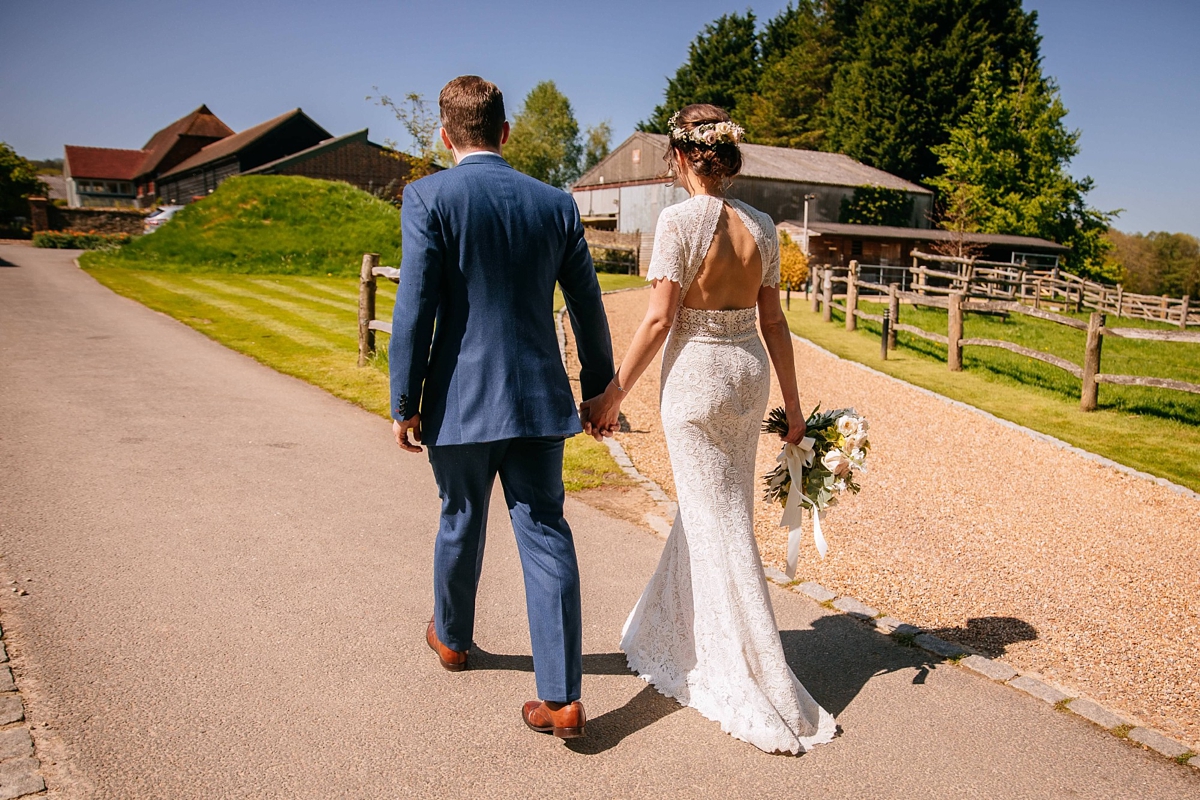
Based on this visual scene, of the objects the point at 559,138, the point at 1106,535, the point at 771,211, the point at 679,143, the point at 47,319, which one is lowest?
the point at 1106,535

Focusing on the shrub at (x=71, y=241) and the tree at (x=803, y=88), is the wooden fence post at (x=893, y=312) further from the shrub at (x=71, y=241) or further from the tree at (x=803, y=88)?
the tree at (x=803, y=88)

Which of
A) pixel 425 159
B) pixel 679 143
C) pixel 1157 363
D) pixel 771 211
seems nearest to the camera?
pixel 679 143

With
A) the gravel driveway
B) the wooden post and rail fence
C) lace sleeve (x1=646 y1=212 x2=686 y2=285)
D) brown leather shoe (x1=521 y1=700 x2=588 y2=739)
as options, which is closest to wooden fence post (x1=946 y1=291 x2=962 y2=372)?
the wooden post and rail fence

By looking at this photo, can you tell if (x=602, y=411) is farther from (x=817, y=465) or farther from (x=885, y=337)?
(x=885, y=337)

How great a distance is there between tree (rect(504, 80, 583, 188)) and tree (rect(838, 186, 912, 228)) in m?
28.9

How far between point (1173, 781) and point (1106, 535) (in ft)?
12.2

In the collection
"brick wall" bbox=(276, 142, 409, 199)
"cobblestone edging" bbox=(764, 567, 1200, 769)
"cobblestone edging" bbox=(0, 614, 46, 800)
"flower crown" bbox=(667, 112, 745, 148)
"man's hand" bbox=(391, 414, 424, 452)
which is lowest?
"cobblestone edging" bbox=(764, 567, 1200, 769)

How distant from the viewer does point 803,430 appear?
12.6 ft

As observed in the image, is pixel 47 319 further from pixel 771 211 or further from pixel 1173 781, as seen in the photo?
pixel 771 211

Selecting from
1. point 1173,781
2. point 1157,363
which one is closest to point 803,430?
point 1173,781

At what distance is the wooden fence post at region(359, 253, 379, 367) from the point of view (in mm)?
11070

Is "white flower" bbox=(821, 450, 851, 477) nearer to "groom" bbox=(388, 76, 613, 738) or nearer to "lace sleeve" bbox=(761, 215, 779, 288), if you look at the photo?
"lace sleeve" bbox=(761, 215, 779, 288)

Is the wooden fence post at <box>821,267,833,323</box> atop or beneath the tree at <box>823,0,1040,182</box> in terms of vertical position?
beneath

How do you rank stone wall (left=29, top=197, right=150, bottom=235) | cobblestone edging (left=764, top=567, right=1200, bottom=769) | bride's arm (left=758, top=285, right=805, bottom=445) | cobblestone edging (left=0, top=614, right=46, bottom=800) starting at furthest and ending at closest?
stone wall (left=29, top=197, right=150, bottom=235) < bride's arm (left=758, top=285, right=805, bottom=445) < cobblestone edging (left=764, top=567, right=1200, bottom=769) < cobblestone edging (left=0, top=614, right=46, bottom=800)
